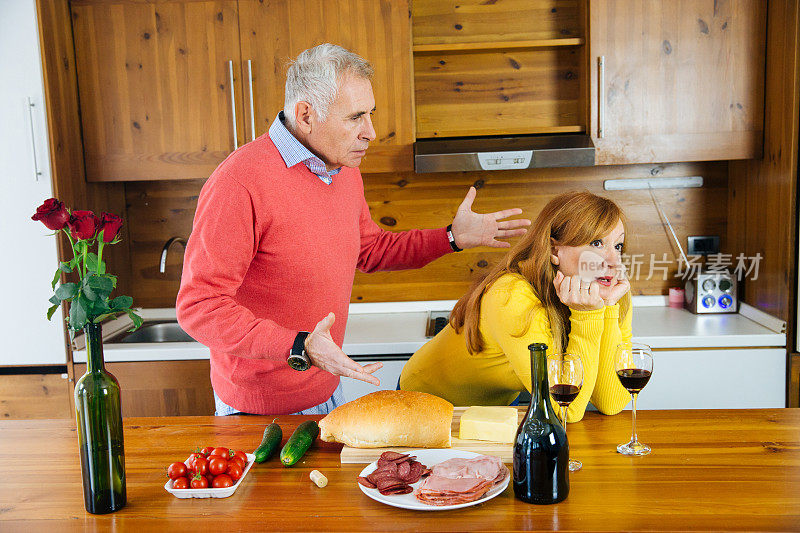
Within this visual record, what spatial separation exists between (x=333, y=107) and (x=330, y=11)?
1.17 metres

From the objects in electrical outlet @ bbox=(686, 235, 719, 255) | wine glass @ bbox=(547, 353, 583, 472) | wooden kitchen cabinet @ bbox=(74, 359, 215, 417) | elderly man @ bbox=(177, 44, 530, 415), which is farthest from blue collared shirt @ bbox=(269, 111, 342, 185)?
electrical outlet @ bbox=(686, 235, 719, 255)

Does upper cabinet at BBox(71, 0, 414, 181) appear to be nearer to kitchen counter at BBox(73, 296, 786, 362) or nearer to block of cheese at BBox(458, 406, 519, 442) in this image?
kitchen counter at BBox(73, 296, 786, 362)

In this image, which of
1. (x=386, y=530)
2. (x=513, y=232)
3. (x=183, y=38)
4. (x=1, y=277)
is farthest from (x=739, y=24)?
(x=1, y=277)

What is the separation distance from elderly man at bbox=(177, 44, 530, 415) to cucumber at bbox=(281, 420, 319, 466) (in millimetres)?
276

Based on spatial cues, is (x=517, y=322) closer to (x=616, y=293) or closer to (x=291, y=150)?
(x=616, y=293)

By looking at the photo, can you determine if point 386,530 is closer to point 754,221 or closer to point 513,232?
point 513,232

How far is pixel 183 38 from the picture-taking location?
2965 millimetres

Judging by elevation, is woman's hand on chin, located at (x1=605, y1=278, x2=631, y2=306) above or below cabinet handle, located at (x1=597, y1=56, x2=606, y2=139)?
below

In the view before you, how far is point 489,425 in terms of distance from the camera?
150cm

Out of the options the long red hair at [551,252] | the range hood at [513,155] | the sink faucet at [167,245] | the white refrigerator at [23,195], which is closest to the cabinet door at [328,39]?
the range hood at [513,155]

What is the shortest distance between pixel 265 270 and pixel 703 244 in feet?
7.33

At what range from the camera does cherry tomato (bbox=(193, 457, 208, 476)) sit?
133cm

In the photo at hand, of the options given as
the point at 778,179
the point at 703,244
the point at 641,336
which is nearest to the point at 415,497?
the point at 641,336

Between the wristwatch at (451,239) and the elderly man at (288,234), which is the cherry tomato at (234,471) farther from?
the wristwatch at (451,239)
